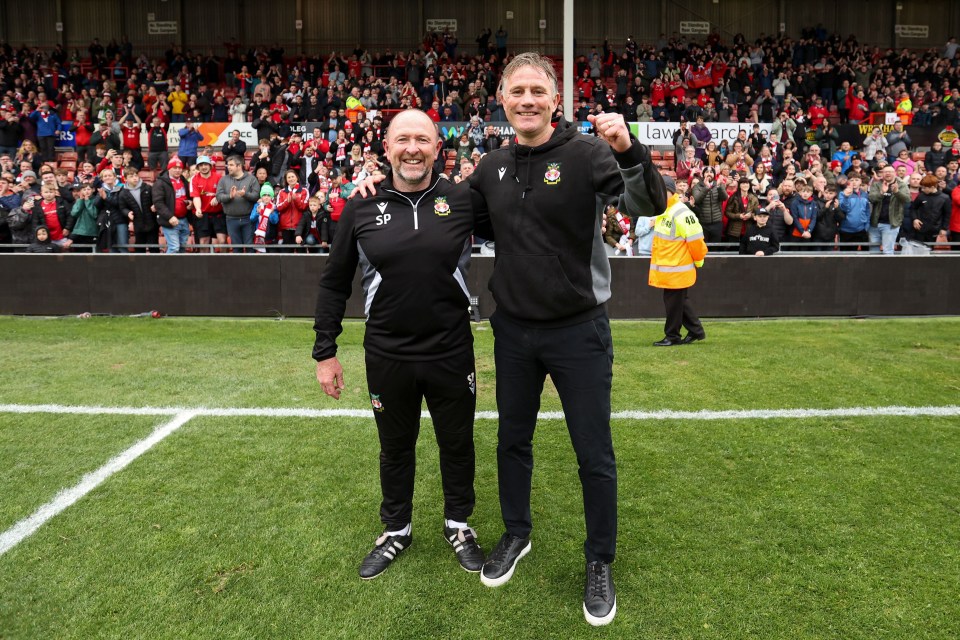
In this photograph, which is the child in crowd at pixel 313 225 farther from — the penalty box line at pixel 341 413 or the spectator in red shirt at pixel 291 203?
the penalty box line at pixel 341 413

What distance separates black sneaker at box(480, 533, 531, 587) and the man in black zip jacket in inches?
3.7

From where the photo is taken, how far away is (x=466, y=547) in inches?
136

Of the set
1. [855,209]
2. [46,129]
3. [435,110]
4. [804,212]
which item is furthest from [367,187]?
[46,129]

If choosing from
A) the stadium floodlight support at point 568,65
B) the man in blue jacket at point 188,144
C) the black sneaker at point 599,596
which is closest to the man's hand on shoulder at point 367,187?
the black sneaker at point 599,596

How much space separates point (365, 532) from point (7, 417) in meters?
3.62

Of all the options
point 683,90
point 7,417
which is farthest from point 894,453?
point 683,90

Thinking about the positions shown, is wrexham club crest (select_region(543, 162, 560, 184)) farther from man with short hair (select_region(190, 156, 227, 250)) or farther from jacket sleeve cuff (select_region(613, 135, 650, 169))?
man with short hair (select_region(190, 156, 227, 250))

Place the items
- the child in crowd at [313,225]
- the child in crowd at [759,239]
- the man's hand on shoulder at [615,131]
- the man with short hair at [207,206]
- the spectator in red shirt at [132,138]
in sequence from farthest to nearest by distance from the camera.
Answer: the spectator in red shirt at [132,138] → the man with short hair at [207,206] → the child in crowd at [313,225] → the child in crowd at [759,239] → the man's hand on shoulder at [615,131]

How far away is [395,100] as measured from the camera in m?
20.3

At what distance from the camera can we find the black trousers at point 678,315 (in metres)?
8.17

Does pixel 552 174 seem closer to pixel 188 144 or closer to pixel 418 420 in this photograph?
pixel 418 420

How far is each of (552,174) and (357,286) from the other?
7.32m

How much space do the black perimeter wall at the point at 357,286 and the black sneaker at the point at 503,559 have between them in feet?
22.1

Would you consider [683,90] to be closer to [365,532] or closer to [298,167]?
[298,167]
